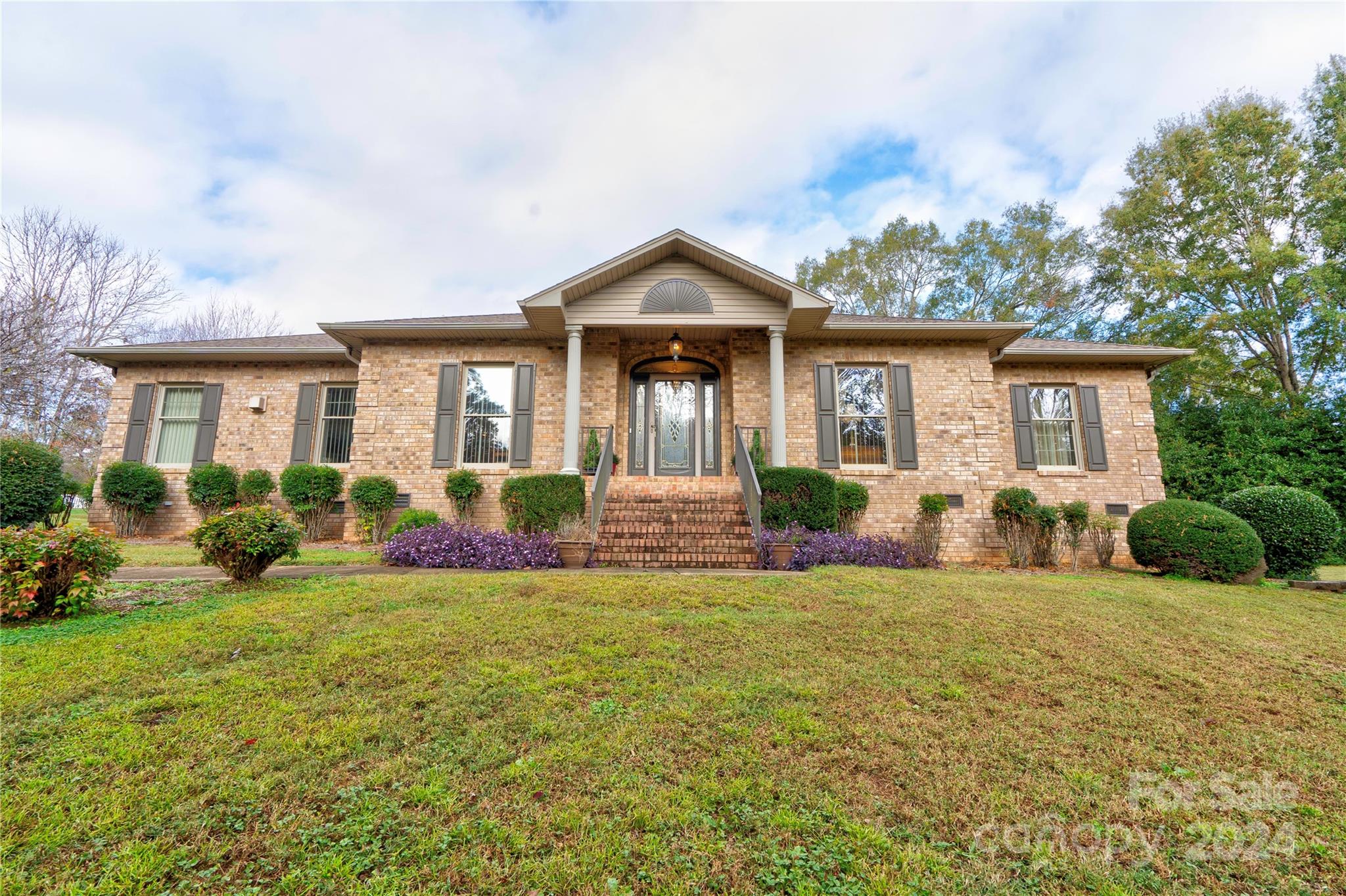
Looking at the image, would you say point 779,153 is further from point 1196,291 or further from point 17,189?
point 17,189

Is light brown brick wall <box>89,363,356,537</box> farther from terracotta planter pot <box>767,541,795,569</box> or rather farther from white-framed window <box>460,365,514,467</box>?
terracotta planter pot <box>767,541,795,569</box>

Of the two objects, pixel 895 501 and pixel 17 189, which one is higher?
pixel 17 189

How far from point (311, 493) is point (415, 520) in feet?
9.38

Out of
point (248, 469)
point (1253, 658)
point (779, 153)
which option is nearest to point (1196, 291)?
point (779, 153)

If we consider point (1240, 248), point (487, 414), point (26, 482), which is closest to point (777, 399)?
point (487, 414)

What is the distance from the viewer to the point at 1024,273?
18172mm

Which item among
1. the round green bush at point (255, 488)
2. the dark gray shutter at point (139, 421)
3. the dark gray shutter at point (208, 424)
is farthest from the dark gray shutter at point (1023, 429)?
the dark gray shutter at point (139, 421)

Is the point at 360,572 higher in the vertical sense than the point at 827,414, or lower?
lower

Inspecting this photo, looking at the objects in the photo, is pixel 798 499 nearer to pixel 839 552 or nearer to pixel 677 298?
pixel 839 552

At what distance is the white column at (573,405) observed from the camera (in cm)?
875

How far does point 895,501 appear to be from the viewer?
30.5 ft

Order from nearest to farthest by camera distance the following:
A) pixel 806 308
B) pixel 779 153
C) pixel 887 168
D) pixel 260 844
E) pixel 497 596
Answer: pixel 260 844, pixel 497 596, pixel 806 308, pixel 779 153, pixel 887 168

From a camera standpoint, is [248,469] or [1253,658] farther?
[248,469]

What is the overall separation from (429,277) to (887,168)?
1743cm
